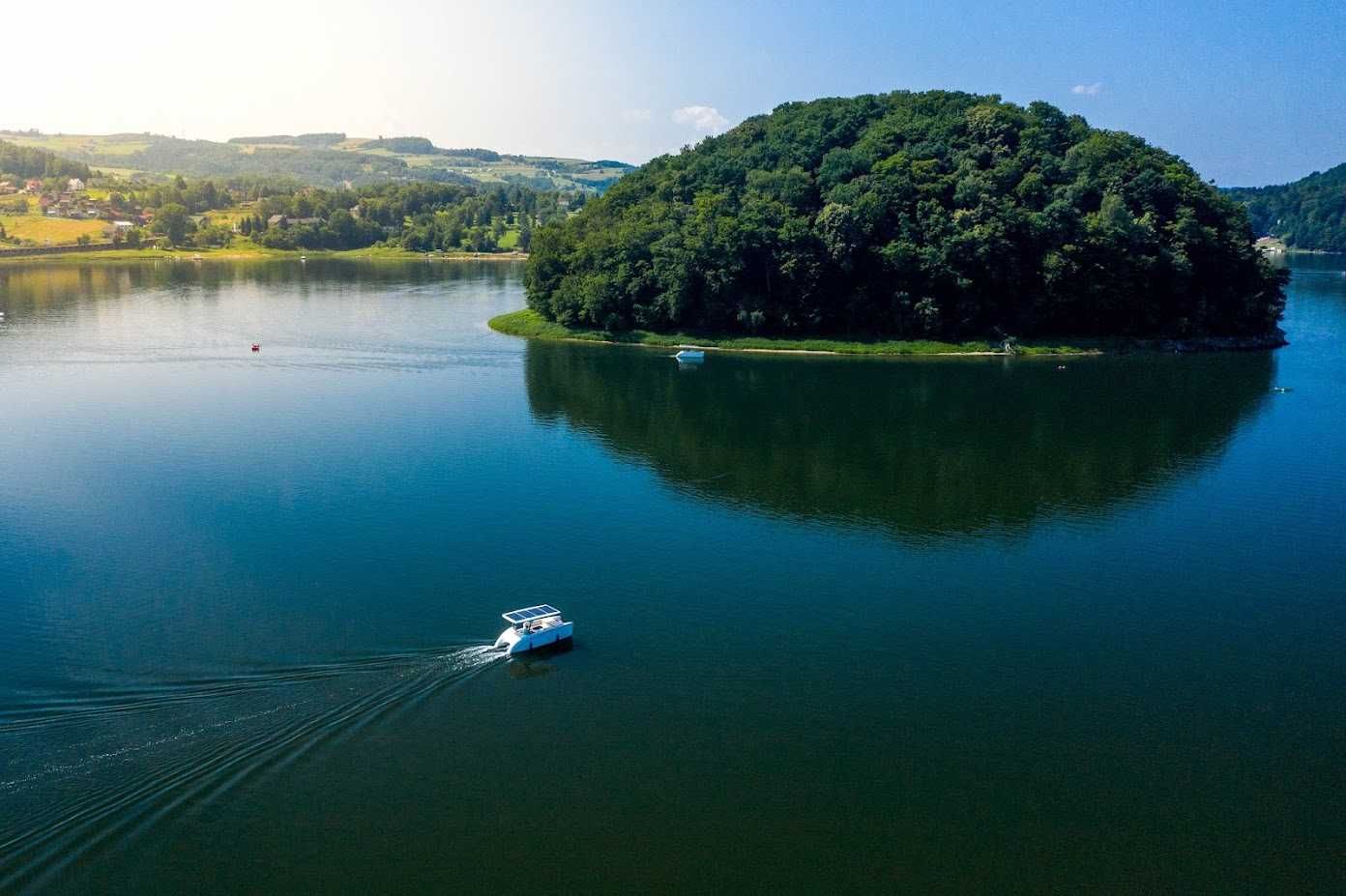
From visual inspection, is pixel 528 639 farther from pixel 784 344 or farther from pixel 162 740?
pixel 784 344

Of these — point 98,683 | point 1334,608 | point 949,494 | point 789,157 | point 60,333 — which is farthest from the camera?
point 789,157

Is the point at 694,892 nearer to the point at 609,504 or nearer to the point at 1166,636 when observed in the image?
the point at 1166,636

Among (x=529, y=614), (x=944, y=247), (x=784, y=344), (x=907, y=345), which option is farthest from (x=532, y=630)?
(x=944, y=247)

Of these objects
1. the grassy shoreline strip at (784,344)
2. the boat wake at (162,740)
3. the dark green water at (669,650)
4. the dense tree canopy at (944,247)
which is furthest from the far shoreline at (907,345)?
the boat wake at (162,740)

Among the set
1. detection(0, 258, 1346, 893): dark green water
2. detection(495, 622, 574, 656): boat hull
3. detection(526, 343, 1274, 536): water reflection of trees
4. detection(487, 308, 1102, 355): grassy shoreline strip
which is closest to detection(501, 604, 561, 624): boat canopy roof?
detection(495, 622, 574, 656): boat hull

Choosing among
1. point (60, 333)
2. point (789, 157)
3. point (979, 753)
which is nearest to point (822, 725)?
point (979, 753)

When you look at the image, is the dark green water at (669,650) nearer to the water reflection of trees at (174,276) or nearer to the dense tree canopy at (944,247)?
the dense tree canopy at (944,247)
